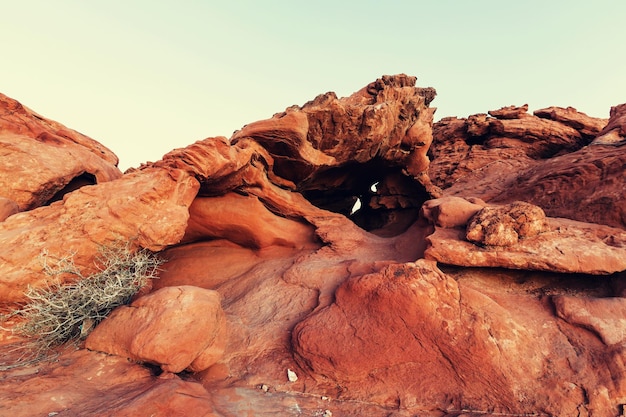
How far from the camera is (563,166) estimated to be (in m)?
9.16

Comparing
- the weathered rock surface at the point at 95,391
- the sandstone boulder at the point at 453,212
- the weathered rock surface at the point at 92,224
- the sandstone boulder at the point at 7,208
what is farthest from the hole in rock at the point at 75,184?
the sandstone boulder at the point at 453,212

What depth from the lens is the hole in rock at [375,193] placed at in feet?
36.1

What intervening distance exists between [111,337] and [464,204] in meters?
6.94

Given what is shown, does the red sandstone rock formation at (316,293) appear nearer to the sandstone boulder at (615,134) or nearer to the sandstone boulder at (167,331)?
the sandstone boulder at (167,331)

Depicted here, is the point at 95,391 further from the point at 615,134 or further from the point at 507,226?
the point at 615,134

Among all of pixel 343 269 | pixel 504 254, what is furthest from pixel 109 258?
pixel 504 254

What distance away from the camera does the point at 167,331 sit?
426 centimetres

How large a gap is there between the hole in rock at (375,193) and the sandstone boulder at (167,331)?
583cm

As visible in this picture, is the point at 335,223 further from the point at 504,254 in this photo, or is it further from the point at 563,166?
the point at 563,166

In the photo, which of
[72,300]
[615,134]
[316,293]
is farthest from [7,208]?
[615,134]

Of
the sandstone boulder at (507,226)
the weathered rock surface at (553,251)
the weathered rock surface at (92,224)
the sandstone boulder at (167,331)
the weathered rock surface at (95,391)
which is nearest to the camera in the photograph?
the weathered rock surface at (95,391)

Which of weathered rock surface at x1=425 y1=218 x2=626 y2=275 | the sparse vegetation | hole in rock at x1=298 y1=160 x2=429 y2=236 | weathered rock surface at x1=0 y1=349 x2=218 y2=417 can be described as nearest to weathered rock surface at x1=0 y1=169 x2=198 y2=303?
the sparse vegetation

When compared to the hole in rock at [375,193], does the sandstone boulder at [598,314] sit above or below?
below

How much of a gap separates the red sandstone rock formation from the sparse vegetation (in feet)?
0.63
